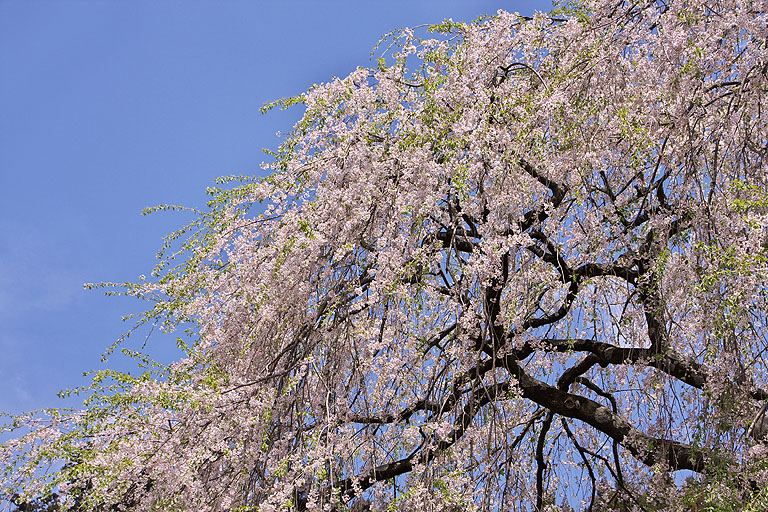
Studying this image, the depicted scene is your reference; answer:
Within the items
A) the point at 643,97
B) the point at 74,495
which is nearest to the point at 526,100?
the point at 643,97

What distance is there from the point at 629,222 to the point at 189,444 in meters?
3.05

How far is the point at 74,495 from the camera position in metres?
3.76

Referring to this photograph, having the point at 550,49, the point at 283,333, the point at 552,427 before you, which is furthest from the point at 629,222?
the point at 283,333

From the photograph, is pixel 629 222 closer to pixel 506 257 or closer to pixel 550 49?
pixel 506 257

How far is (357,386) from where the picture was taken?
12.9 feet

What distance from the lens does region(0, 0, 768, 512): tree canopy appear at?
3533mm

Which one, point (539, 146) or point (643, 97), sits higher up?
point (643, 97)

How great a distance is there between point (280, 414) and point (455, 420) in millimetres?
984

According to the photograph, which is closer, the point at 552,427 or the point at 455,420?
the point at 455,420

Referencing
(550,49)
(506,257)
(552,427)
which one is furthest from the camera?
(552,427)

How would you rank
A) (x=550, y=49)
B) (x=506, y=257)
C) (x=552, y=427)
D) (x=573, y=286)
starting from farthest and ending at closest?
1. (x=552, y=427)
2. (x=550, y=49)
3. (x=573, y=286)
4. (x=506, y=257)

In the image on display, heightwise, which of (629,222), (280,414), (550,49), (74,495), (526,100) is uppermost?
(550,49)

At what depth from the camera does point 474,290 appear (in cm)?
401

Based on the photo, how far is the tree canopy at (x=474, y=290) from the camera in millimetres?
3533
